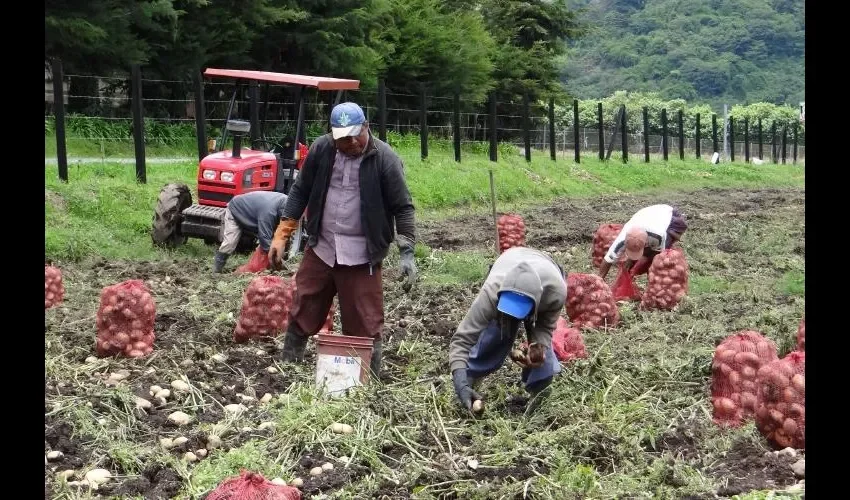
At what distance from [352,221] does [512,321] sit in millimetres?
1566

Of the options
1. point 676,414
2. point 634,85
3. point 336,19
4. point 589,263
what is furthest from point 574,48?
point 676,414

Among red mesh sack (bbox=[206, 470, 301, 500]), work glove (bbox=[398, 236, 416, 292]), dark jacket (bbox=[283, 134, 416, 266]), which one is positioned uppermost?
dark jacket (bbox=[283, 134, 416, 266])

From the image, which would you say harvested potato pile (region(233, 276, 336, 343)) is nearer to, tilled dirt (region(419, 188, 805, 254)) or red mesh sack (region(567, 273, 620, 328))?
red mesh sack (region(567, 273, 620, 328))

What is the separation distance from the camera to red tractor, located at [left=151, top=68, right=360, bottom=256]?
12.9 metres

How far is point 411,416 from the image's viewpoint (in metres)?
6.50

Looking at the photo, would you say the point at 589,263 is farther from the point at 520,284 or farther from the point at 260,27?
the point at 260,27

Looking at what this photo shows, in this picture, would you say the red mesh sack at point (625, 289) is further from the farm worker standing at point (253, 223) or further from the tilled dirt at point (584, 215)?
the tilled dirt at point (584, 215)

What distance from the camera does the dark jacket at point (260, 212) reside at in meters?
11.4

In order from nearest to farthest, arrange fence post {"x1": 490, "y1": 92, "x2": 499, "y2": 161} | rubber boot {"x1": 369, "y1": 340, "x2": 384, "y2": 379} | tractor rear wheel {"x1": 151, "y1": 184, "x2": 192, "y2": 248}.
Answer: rubber boot {"x1": 369, "y1": 340, "x2": 384, "y2": 379}
tractor rear wheel {"x1": 151, "y1": 184, "x2": 192, "y2": 248}
fence post {"x1": 490, "y1": 92, "x2": 499, "y2": 161}

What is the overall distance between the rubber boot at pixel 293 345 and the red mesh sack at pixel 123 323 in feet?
→ 3.20

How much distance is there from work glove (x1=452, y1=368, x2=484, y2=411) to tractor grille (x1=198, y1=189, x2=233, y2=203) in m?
7.17

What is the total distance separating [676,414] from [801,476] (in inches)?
56.0

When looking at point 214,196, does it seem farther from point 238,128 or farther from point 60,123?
point 60,123

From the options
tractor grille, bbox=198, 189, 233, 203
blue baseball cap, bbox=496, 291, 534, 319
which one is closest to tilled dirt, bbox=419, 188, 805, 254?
tractor grille, bbox=198, 189, 233, 203
